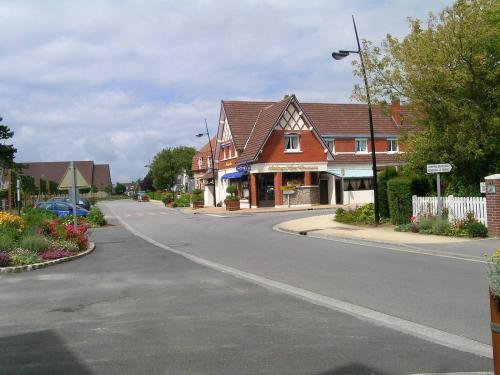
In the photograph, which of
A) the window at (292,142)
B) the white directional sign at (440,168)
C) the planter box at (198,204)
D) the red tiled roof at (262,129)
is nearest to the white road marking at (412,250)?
the white directional sign at (440,168)

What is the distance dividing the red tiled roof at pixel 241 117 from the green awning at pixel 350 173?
25.2ft

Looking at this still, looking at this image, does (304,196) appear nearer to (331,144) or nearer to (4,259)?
(331,144)

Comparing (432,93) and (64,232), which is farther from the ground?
(432,93)

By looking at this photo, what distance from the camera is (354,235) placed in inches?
741

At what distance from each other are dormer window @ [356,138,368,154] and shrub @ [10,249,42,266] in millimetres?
35068

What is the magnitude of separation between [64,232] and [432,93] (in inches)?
537

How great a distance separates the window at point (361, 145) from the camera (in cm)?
4584

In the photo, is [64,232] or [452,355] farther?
[64,232]

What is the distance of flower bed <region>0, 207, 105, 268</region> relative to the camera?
13853 millimetres

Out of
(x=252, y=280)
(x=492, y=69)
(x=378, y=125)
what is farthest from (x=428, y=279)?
(x=378, y=125)

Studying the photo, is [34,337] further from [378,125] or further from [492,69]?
[378,125]

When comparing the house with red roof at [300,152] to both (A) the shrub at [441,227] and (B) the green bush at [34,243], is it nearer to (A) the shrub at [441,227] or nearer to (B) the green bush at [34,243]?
(A) the shrub at [441,227]

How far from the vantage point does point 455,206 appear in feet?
61.7

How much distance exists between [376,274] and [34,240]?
30.4 ft
